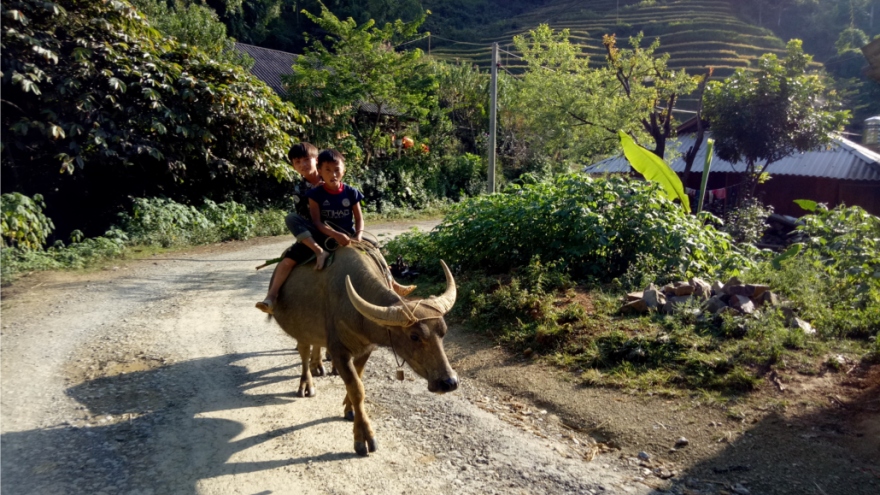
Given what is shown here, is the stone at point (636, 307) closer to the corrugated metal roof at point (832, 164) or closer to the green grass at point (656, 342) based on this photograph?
the green grass at point (656, 342)

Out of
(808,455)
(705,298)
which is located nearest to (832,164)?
(705,298)

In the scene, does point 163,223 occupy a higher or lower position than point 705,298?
higher

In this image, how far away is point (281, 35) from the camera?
39.3m

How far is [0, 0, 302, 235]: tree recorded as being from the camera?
11.2 metres

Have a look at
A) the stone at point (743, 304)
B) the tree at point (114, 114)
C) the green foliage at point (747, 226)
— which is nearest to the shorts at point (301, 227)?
the stone at point (743, 304)

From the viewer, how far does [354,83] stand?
766 inches

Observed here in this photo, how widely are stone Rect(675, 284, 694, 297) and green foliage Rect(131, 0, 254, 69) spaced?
15.6 metres

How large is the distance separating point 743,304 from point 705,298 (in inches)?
17.5

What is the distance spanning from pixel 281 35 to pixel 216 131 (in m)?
28.1

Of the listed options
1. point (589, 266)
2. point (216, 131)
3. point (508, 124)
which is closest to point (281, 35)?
point (508, 124)

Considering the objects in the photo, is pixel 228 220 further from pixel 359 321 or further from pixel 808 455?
pixel 808 455

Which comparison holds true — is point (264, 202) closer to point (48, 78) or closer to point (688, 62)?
point (48, 78)

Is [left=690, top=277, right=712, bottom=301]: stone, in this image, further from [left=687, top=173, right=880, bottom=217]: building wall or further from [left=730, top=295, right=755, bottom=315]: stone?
[left=687, top=173, right=880, bottom=217]: building wall

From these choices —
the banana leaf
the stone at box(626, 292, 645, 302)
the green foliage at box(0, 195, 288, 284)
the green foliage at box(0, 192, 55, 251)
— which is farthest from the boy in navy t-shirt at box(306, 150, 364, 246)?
the green foliage at box(0, 192, 55, 251)
